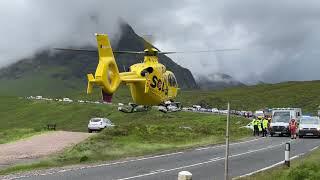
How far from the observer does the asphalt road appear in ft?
61.7

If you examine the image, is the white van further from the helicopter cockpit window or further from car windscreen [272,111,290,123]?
the helicopter cockpit window

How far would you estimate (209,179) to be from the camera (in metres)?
18.1

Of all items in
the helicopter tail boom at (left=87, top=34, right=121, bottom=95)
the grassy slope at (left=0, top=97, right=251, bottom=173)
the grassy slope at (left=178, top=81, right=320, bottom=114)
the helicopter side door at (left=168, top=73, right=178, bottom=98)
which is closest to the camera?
the grassy slope at (left=0, top=97, right=251, bottom=173)

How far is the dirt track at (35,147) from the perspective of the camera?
26.7 meters

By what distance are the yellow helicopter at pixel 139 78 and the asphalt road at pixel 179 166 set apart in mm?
6904

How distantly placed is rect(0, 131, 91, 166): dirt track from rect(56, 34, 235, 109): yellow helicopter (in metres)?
3.65

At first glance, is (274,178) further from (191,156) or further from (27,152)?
(27,152)

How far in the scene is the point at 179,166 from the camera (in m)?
22.1

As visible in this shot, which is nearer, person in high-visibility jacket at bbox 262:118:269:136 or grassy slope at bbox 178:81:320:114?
person in high-visibility jacket at bbox 262:118:269:136

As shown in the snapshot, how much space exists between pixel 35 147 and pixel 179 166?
11.8 metres

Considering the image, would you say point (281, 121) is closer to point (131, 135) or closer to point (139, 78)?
point (139, 78)

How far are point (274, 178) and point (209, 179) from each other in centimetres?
225

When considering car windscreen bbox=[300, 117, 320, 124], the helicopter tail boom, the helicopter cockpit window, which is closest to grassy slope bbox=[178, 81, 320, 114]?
car windscreen bbox=[300, 117, 320, 124]

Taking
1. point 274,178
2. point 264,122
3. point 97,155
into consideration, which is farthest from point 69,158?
point 264,122
